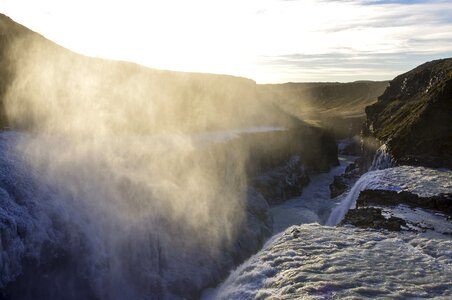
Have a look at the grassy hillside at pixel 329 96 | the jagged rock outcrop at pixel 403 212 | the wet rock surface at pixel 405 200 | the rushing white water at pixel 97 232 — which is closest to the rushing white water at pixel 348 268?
the jagged rock outcrop at pixel 403 212

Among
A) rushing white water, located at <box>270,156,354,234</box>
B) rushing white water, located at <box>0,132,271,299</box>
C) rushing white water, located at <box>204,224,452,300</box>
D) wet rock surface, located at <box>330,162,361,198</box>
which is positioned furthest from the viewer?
wet rock surface, located at <box>330,162,361,198</box>

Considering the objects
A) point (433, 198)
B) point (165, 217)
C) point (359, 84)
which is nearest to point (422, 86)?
point (433, 198)

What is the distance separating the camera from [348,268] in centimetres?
1046

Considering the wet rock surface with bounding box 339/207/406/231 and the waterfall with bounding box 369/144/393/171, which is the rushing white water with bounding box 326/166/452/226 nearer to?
the wet rock surface with bounding box 339/207/406/231

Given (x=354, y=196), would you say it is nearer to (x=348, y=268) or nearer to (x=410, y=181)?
(x=410, y=181)

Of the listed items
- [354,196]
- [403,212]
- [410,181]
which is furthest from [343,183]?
[403,212]

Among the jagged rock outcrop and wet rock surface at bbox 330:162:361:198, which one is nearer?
the jagged rock outcrop

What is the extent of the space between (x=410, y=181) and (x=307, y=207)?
15.2 metres

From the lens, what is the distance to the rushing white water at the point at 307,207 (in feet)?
87.6

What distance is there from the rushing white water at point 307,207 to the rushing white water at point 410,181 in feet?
19.2

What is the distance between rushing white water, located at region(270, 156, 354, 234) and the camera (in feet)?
87.6

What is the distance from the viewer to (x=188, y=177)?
2297cm

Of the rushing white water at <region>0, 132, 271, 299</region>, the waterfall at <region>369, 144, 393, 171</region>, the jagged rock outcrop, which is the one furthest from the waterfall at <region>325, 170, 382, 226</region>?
the rushing white water at <region>0, 132, 271, 299</region>

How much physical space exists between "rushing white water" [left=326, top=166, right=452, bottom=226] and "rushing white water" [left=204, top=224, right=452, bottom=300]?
401cm
